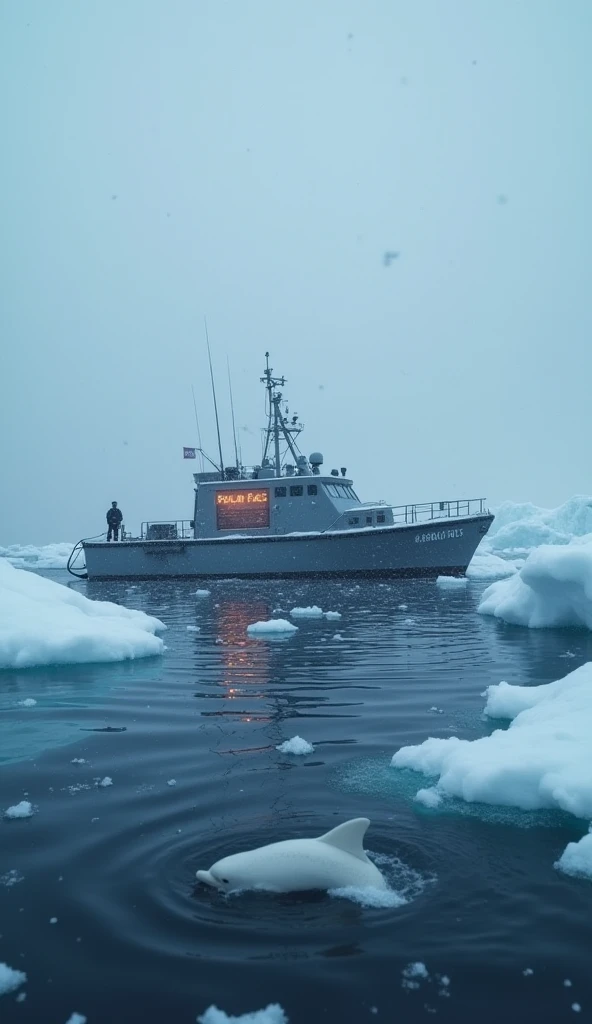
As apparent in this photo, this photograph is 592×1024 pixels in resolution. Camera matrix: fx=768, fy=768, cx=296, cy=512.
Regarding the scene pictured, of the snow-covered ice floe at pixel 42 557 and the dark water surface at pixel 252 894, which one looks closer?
the dark water surface at pixel 252 894

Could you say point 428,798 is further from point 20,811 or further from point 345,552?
point 345,552

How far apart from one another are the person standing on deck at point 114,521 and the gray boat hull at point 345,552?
11.1 ft

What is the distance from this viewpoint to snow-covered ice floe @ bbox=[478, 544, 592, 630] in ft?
37.8

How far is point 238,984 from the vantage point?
8.64 ft

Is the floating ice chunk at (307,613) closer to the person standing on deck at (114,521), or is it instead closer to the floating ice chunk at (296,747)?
the floating ice chunk at (296,747)

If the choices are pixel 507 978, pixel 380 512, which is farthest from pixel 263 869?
pixel 380 512

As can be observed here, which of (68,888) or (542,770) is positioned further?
(542,770)

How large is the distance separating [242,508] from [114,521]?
6.37m

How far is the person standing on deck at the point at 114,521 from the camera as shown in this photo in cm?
3189

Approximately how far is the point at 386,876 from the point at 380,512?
80.6 feet

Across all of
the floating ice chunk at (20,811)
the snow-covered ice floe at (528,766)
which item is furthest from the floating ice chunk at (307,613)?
the floating ice chunk at (20,811)

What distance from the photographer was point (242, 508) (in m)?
29.0

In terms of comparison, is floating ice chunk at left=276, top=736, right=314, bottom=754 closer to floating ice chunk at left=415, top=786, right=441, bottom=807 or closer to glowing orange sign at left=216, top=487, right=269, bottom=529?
floating ice chunk at left=415, top=786, right=441, bottom=807

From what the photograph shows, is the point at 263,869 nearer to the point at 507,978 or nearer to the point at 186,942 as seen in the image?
the point at 186,942
